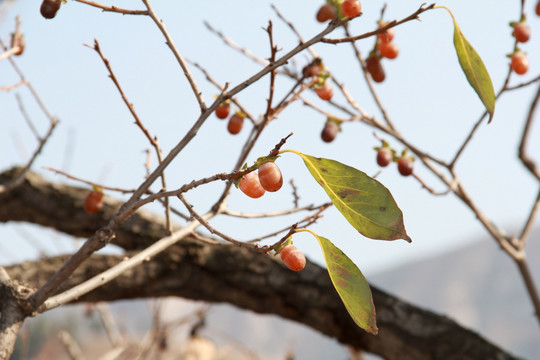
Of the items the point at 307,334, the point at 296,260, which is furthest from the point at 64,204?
the point at 307,334

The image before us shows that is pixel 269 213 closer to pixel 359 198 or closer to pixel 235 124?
pixel 235 124

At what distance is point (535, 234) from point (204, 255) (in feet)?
55.5

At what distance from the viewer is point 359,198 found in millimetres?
573

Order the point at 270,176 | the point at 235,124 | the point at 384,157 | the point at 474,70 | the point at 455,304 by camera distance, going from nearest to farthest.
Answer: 1. the point at 270,176
2. the point at 474,70
3. the point at 235,124
4. the point at 384,157
5. the point at 455,304

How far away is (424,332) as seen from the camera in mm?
1489

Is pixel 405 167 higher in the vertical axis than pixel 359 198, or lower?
lower

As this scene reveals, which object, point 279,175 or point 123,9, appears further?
point 123,9

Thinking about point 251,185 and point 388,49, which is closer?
point 251,185

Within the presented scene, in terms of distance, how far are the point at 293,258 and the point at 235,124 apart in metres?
0.47

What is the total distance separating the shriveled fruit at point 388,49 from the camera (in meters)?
1.09

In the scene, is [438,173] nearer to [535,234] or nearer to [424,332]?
[424,332]

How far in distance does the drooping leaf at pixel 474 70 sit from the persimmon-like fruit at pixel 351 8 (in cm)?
14

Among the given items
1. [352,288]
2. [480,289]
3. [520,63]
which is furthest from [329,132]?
[480,289]

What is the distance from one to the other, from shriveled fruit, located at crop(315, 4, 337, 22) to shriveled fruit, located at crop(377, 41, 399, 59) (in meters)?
0.19
